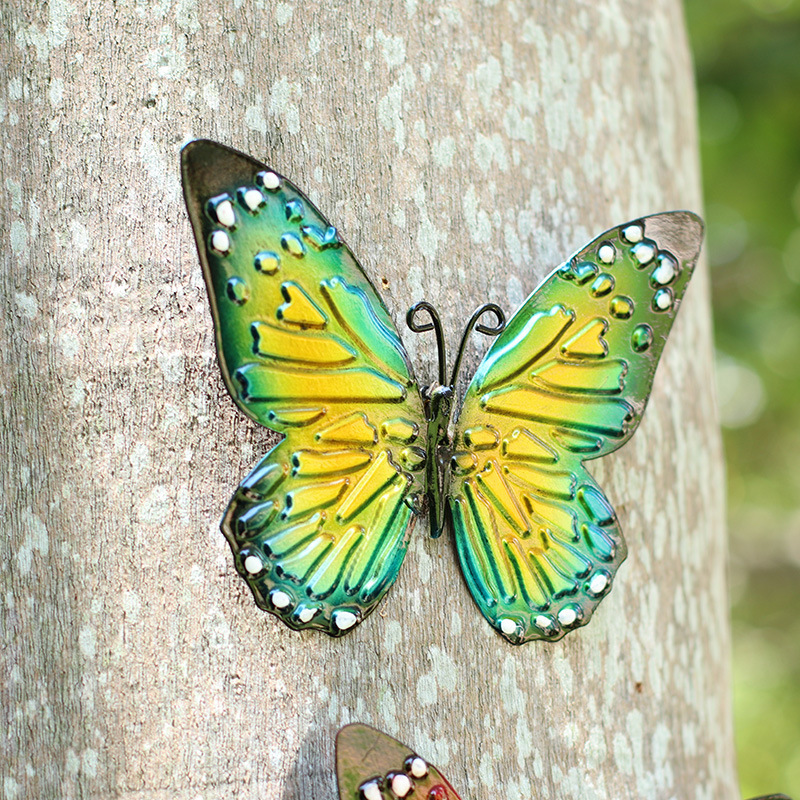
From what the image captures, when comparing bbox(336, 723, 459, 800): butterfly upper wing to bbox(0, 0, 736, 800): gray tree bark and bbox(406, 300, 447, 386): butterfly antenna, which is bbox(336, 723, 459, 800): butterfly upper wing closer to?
bbox(0, 0, 736, 800): gray tree bark

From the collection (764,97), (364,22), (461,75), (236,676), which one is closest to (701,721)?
(236,676)

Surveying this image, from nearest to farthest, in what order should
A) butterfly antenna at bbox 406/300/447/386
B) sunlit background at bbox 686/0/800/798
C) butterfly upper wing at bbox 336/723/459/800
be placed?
butterfly upper wing at bbox 336/723/459/800
butterfly antenna at bbox 406/300/447/386
sunlit background at bbox 686/0/800/798

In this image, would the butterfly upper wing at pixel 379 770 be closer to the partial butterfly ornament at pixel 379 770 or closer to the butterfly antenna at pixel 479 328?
the partial butterfly ornament at pixel 379 770

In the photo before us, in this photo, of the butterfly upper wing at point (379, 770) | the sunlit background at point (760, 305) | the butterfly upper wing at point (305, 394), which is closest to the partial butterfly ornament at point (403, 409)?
the butterfly upper wing at point (305, 394)

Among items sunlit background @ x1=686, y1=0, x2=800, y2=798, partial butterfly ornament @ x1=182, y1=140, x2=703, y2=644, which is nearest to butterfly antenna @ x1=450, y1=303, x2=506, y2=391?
partial butterfly ornament @ x1=182, y1=140, x2=703, y2=644

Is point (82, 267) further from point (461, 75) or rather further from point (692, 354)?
point (692, 354)

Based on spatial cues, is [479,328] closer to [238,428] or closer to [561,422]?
[561,422]
